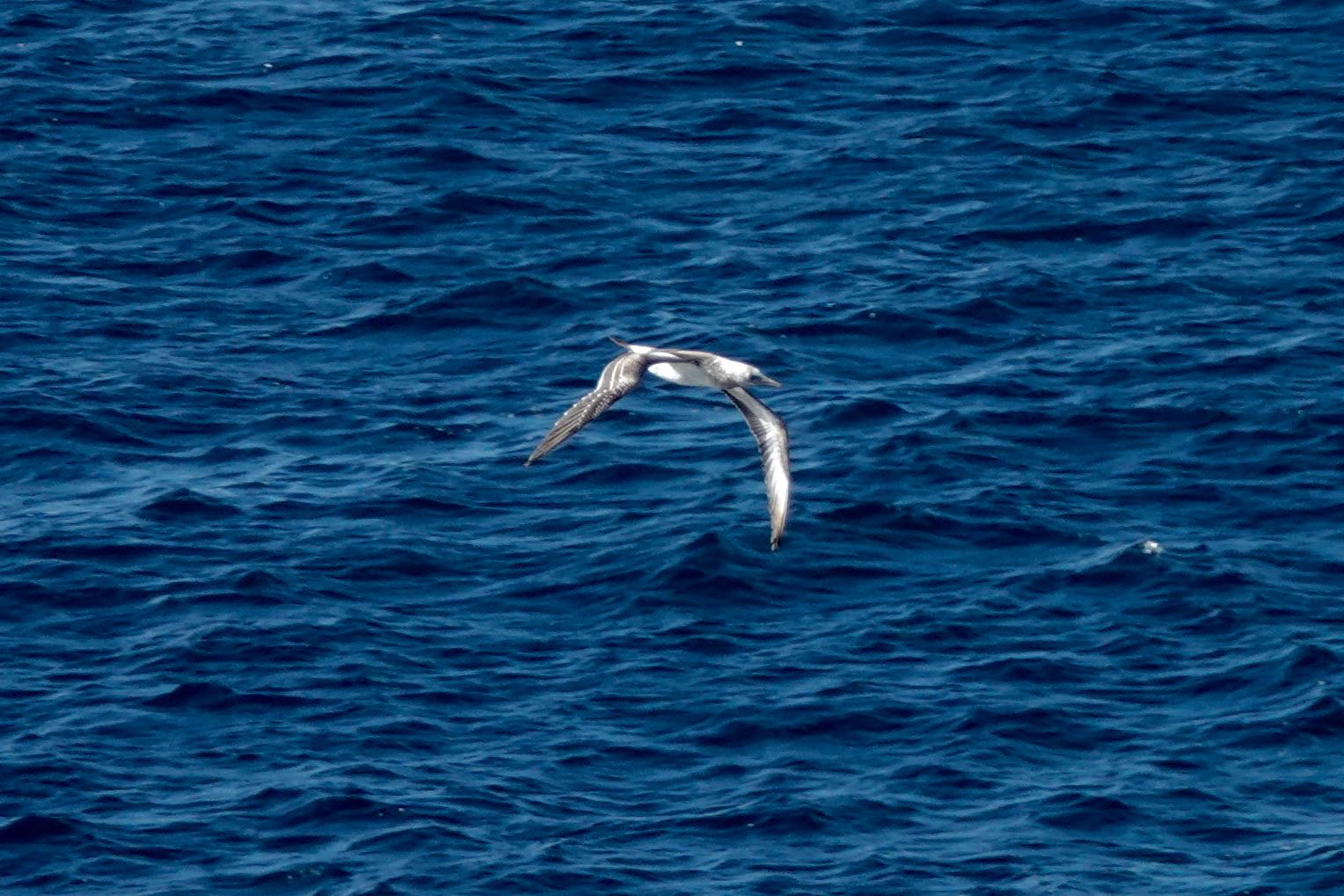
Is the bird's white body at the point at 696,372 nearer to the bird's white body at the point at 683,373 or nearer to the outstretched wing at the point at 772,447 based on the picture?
the bird's white body at the point at 683,373

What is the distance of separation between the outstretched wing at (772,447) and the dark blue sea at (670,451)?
15.7 ft

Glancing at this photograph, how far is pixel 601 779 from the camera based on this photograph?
Result: 113ft

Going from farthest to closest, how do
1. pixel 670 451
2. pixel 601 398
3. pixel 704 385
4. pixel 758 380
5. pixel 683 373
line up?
pixel 670 451
pixel 704 385
pixel 758 380
pixel 683 373
pixel 601 398

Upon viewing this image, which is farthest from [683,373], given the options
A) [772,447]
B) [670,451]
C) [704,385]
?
[670,451]

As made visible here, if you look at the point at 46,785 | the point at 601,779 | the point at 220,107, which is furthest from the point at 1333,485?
the point at 220,107

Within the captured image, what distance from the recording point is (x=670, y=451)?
4150cm

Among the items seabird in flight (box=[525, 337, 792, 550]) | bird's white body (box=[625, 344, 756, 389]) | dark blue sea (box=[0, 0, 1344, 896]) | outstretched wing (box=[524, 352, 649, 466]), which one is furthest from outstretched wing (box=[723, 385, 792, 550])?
dark blue sea (box=[0, 0, 1344, 896])

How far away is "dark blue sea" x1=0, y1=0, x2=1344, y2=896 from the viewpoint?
3394 cm

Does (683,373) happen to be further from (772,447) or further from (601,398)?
(601,398)

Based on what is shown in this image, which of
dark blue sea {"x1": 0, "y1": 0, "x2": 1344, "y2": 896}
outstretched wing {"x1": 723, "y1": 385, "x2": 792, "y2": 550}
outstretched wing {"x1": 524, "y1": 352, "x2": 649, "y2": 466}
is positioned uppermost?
outstretched wing {"x1": 524, "y1": 352, "x2": 649, "y2": 466}

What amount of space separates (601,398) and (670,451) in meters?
14.0

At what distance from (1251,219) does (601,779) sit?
17900 mm

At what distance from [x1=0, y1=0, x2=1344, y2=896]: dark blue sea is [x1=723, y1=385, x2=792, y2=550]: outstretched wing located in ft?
15.7

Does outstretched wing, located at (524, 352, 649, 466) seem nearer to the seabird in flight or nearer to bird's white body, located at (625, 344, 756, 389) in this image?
the seabird in flight
